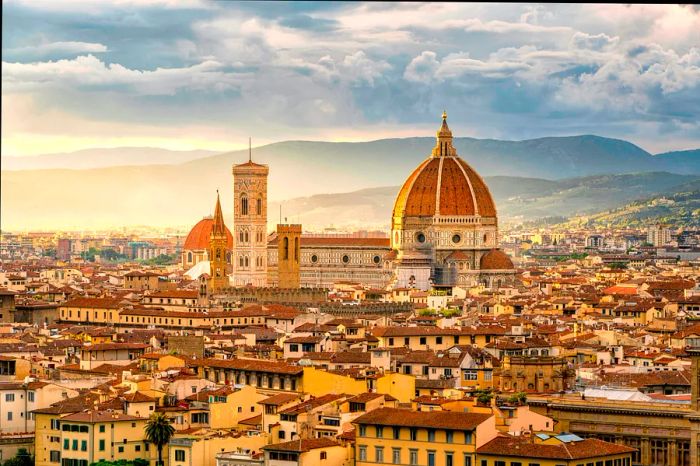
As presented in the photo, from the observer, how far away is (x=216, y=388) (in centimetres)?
2831

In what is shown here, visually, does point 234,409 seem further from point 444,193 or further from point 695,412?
point 444,193

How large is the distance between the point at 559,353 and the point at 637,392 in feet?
28.8

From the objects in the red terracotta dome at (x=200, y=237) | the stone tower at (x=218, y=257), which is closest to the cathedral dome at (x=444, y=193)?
the stone tower at (x=218, y=257)

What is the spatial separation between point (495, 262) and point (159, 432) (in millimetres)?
52402

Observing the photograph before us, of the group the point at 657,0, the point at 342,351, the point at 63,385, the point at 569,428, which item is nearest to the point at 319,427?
the point at 569,428

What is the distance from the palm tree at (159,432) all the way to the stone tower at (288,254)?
1966 inches

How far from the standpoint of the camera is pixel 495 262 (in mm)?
76688

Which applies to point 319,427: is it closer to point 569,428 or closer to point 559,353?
point 569,428

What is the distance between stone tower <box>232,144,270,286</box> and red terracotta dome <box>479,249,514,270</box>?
841cm

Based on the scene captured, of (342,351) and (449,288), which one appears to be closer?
(342,351)

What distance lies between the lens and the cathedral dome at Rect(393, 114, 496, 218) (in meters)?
79.4

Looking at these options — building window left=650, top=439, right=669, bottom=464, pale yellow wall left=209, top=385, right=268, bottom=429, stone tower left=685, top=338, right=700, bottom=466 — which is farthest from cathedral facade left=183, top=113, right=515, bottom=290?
stone tower left=685, top=338, right=700, bottom=466

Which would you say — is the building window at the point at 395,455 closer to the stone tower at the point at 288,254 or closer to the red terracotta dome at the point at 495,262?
the stone tower at the point at 288,254

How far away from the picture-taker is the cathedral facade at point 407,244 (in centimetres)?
7625
